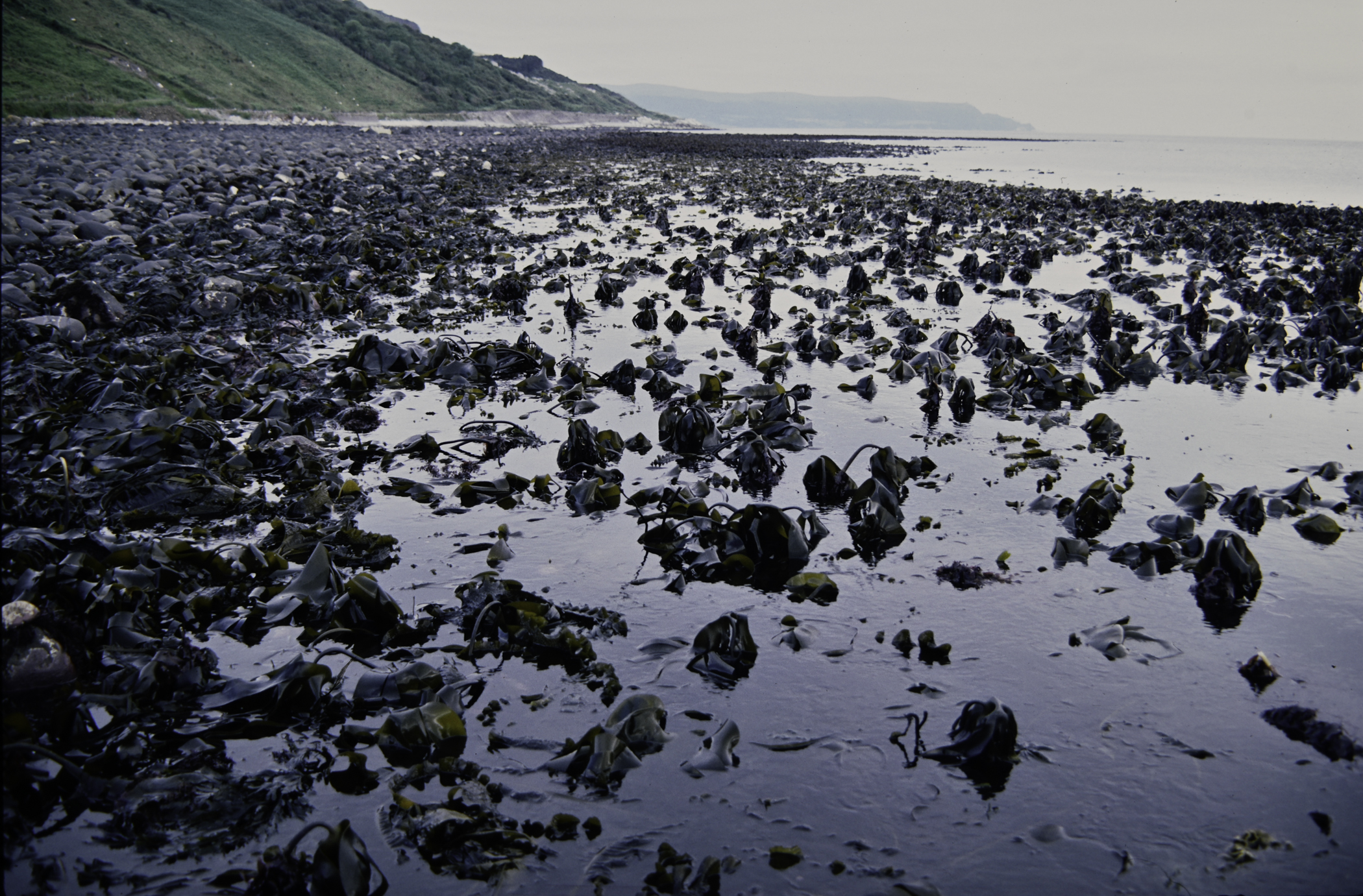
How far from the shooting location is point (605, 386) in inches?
259

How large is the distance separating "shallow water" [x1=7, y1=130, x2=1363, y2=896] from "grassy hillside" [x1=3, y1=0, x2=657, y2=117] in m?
41.6

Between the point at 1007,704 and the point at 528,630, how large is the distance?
190 cm

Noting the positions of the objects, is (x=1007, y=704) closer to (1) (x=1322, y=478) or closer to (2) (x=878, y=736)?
(2) (x=878, y=736)

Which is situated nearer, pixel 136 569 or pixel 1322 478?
pixel 136 569

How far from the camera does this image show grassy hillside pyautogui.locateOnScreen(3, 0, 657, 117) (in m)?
42.3

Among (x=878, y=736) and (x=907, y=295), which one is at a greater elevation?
(x=907, y=295)

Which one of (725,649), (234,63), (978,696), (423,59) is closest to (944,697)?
(978,696)

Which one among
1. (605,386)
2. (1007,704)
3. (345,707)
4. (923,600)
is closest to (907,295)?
(605,386)

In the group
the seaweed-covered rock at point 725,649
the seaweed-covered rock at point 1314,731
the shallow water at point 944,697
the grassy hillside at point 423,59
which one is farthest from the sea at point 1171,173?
the grassy hillside at point 423,59

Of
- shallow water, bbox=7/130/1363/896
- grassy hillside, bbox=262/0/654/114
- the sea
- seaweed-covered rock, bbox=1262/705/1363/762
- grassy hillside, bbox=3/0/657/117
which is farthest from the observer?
grassy hillside, bbox=262/0/654/114

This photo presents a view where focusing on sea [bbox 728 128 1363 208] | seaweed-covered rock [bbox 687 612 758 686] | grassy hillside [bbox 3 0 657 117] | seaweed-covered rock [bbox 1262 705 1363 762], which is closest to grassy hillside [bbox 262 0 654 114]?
grassy hillside [bbox 3 0 657 117]

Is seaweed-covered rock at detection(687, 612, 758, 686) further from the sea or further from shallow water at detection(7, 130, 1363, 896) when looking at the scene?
the sea

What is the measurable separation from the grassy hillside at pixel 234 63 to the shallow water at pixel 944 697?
136 feet

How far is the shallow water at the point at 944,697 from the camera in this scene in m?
2.25
